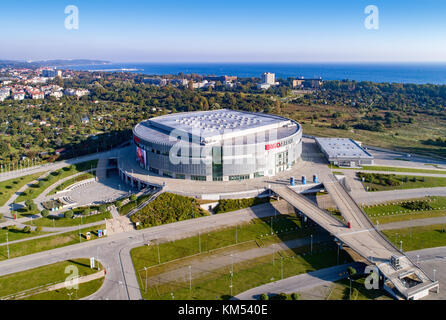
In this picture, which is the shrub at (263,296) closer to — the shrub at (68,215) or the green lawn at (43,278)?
the green lawn at (43,278)

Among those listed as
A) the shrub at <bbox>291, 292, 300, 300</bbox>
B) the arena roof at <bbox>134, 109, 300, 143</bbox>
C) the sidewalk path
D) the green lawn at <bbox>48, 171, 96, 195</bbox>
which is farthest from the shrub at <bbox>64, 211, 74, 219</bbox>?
the shrub at <bbox>291, 292, 300, 300</bbox>

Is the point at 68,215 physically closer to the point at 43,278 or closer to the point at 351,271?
the point at 43,278

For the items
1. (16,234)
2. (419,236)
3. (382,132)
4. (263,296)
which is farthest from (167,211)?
(382,132)

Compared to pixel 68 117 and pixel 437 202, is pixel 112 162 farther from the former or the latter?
pixel 437 202

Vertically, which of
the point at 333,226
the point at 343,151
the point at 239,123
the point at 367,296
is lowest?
the point at 367,296
